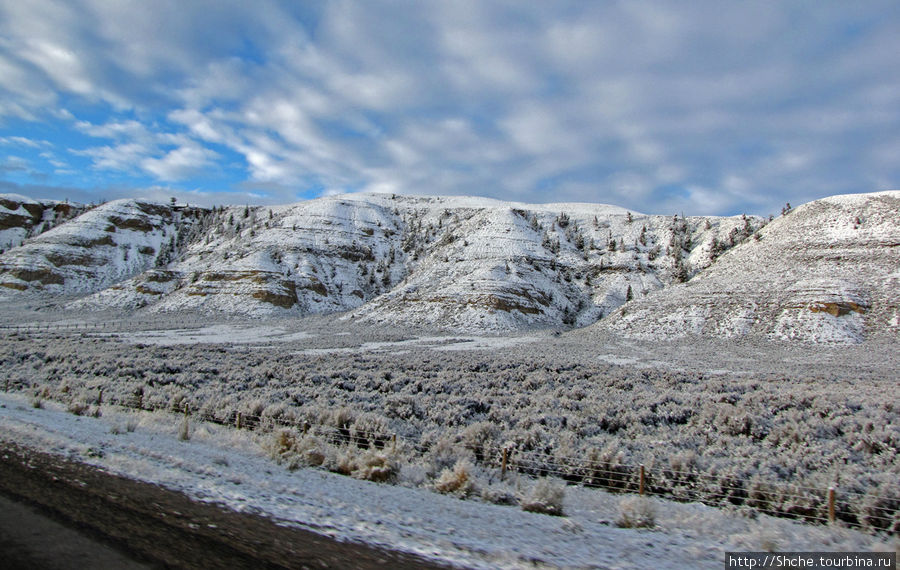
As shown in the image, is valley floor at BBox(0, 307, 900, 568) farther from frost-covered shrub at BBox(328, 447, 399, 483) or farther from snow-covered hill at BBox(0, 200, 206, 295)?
snow-covered hill at BBox(0, 200, 206, 295)

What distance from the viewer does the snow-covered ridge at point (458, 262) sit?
169ft

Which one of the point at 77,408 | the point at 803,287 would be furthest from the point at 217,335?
the point at 803,287

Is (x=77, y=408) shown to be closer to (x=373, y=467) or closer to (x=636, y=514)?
(x=373, y=467)

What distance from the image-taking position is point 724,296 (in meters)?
49.0

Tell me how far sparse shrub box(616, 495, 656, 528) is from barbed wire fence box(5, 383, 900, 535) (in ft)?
3.79

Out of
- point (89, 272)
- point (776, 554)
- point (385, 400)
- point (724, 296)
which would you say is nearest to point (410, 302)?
point (724, 296)

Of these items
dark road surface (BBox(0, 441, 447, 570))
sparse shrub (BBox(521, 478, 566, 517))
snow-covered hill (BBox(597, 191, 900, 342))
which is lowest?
sparse shrub (BBox(521, 478, 566, 517))

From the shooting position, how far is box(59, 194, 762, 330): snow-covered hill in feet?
208

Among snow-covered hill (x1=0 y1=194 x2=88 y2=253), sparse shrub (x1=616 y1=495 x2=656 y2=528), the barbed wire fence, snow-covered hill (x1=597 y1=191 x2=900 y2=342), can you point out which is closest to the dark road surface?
sparse shrub (x1=616 y1=495 x2=656 y2=528)

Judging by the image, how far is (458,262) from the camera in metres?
74.8

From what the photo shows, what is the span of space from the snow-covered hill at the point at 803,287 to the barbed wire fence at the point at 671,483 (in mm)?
40370

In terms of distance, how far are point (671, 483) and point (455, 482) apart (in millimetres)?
4462

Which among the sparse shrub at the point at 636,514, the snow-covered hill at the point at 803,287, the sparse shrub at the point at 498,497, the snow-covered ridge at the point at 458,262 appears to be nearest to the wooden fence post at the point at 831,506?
the sparse shrub at the point at 636,514

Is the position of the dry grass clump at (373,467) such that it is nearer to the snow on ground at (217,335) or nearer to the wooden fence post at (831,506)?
the wooden fence post at (831,506)
